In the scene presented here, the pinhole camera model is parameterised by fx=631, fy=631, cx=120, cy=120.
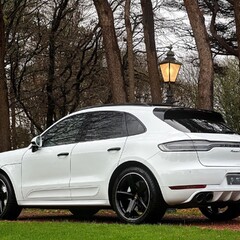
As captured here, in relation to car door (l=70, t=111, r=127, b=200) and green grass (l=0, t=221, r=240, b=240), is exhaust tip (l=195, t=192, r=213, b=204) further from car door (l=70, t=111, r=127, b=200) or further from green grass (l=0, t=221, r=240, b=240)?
car door (l=70, t=111, r=127, b=200)

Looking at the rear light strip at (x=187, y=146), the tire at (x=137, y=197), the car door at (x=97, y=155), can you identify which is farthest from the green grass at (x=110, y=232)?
the rear light strip at (x=187, y=146)

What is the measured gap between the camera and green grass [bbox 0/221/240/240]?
7.01 m

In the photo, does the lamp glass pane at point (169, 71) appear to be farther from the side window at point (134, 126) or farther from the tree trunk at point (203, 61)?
the side window at point (134, 126)

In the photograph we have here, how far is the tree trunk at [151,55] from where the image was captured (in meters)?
18.6

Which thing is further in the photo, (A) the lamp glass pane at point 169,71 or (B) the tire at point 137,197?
(A) the lamp glass pane at point 169,71

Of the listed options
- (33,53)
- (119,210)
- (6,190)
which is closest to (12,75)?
(33,53)

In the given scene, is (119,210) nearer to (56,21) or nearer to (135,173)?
(135,173)

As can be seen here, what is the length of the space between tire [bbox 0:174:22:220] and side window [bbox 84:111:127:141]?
67.9 inches

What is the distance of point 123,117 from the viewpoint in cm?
928

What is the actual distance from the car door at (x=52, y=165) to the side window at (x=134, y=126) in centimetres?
97

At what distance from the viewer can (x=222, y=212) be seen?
1001cm

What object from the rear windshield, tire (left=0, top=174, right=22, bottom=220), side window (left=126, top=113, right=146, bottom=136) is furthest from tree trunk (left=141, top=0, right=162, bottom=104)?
side window (left=126, top=113, right=146, bottom=136)

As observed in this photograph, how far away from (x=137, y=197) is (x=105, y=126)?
4.49ft

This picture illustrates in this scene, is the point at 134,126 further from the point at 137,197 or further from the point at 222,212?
the point at 222,212
